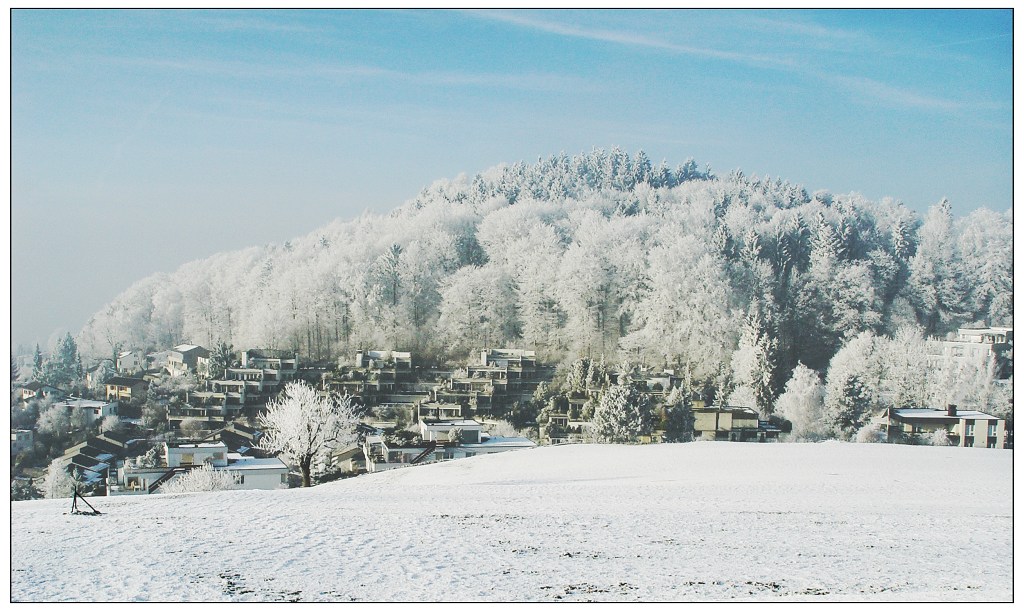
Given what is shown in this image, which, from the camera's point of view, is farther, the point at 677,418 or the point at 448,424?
the point at 677,418

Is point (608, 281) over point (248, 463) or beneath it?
over

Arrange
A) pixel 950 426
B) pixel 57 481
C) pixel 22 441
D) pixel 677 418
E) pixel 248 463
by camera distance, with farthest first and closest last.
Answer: pixel 677 418, pixel 950 426, pixel 248 463, pixel 22 441, pixel 57 481

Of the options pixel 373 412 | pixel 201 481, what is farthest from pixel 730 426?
pixel 201 481

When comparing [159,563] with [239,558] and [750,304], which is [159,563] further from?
[750,304]

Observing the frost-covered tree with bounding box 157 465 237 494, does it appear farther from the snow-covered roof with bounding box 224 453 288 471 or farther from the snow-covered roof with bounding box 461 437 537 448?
the snow-covered roof with bounding box 461 437 537 448

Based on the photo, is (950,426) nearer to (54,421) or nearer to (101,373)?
(101,373)

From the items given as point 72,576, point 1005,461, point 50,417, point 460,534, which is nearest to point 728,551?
point 460,534

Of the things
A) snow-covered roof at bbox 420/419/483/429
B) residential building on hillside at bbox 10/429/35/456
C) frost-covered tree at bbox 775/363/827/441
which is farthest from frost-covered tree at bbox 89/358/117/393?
frost-covered tree at bbox 775/363/827/441

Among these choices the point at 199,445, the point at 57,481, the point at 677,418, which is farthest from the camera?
the point at 677,418
